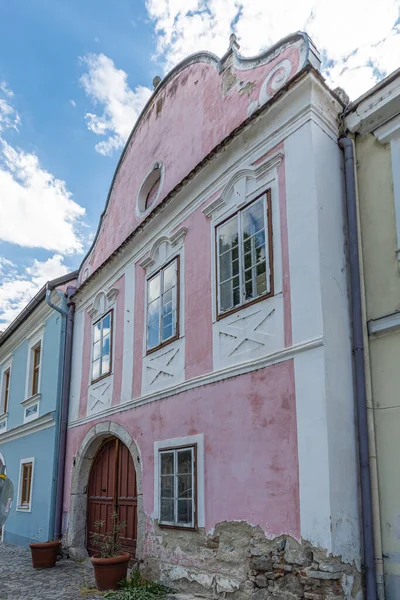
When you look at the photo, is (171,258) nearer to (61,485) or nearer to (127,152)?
(127,152)

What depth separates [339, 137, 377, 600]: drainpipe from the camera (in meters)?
5.23

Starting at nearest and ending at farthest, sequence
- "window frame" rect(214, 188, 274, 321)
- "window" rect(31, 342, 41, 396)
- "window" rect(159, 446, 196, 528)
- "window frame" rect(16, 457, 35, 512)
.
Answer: "window frame" rect(214, 188, 274, 321) < "window" rect(159, 446, 196, 528) < "window frame" rect(16, 457, 35, 512) < "window" rect(31, 342, 41, 396)

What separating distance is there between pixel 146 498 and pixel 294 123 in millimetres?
5608

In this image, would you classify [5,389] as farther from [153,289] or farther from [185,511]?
[185,511]

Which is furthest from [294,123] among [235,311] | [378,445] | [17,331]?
[17,331]

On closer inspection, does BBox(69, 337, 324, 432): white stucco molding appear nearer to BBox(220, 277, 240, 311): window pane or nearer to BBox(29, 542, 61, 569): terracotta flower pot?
BBox(220, 277, 240, 311): window pane

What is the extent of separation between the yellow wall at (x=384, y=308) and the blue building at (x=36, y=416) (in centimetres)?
771

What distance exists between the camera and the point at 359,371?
225 inches

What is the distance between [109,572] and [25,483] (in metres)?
6.82

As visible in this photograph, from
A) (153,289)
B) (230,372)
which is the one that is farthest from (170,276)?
(230,372)

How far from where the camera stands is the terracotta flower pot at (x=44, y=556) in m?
9.91

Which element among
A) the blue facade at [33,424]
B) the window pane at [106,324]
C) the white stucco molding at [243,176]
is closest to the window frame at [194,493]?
the white stucco molding at [243,176]

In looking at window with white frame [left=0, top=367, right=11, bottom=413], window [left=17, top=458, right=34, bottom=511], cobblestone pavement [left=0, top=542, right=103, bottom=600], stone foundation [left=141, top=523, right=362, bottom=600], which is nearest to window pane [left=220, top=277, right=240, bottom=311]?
stone foundation [left=141, top=523, right=362, bottom=600]

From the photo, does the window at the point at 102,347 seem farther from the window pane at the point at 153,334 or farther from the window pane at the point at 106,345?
the window pane at the point at 153,334
